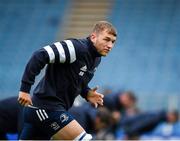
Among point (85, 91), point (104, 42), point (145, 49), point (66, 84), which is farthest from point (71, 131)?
point (145, 49)

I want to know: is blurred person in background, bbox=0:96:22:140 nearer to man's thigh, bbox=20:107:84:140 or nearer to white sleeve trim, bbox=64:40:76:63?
man's thigh, bbox=20:107:84:140

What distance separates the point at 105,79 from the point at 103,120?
684cm

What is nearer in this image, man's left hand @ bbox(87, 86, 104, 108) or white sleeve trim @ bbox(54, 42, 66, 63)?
white sleeve trim @ bbox(54, 42, 66, 63)

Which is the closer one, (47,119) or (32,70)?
(32,70)

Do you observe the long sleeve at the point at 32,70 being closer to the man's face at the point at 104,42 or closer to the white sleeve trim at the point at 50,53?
the white sleeve trim at the point at 50,53

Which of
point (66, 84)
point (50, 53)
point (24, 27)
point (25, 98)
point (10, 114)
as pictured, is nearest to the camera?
point (25, 98)

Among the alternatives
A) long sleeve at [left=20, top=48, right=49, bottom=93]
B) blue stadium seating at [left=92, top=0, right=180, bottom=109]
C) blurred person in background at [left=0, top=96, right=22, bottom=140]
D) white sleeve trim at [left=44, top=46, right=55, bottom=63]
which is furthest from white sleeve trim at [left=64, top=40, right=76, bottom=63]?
→ blue stadium seating at [left=92, top=0, right=180, bottom=109]

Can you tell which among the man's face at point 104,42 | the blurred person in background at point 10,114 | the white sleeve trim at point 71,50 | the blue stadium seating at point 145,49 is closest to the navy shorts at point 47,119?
the white sleeve trim at point 71,50

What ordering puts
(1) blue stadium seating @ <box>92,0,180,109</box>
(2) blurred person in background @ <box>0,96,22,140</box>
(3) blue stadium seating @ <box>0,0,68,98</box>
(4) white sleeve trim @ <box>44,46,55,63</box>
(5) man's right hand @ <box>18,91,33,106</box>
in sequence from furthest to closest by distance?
(3) blue stadium seating @ <box>0,0,68,98</box> < (1) blue stadium seating @ <box>92,0,180,109</box> < (2) blurred person in background @ <box>0,96,22,140</box> < (4) white sleeve trim @ <box>44,46,55,63</box> < (5) man's right hand @ <box>18,91,33,106</box>

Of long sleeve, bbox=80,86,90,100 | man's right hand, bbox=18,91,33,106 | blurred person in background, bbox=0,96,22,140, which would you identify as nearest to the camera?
man's right hand, bbox=18,91,33,106

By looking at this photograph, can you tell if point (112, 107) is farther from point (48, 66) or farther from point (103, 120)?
point (48, 66)

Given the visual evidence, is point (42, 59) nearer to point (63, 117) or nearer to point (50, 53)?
point (50, 53)

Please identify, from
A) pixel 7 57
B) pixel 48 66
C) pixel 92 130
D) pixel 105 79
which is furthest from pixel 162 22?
pixel 48 66

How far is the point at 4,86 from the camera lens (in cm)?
1478
